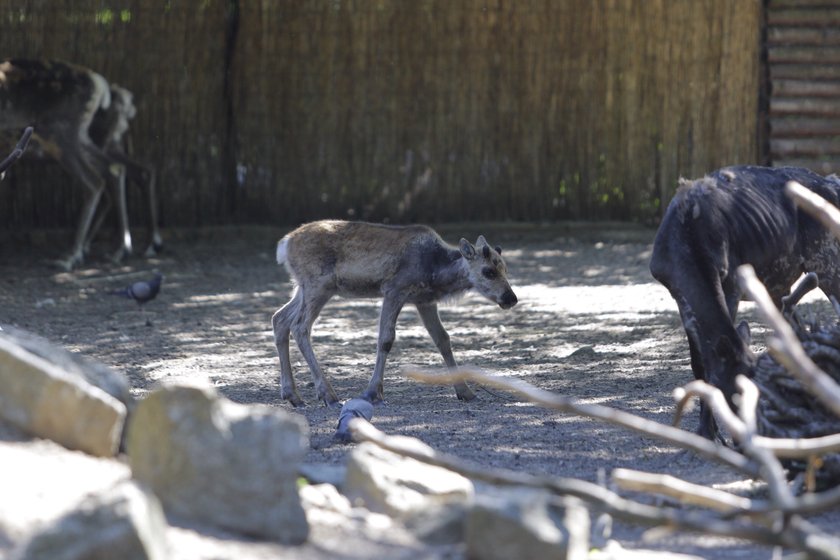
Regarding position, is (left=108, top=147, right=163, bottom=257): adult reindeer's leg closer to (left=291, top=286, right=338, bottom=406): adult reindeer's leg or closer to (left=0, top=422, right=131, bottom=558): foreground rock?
(left=291, top=286, right=338, bottom=406): adult reindeer's leg

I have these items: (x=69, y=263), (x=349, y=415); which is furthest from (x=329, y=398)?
(x=69, y=263)

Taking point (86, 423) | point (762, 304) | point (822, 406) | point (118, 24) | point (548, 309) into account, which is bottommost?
point (548, 309)

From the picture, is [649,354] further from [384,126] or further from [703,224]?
[384,126]

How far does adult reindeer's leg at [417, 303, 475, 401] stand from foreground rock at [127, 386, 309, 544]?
3890 mm

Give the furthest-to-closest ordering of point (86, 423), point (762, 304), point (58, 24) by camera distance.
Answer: point (58, 24)
point (86, 423)
point (762, 304)

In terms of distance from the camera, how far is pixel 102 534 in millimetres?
3393

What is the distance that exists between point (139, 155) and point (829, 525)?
33.7 ft

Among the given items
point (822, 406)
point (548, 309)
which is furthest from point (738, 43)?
point (822, 406)

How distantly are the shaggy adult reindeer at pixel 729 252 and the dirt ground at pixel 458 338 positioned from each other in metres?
0.59

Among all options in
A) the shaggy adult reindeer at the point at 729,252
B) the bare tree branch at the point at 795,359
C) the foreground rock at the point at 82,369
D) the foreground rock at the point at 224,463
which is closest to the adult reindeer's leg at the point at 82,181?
the shaggy adult reindeer at the point at 729,252

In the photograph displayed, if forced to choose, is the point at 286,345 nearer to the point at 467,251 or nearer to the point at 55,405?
the point at 467,251

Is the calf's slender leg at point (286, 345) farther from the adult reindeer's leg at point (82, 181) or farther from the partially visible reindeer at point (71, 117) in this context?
the adult reindeer's leg at point (82, 181)

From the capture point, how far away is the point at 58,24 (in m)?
13.6

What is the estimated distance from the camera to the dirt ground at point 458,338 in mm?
6656
